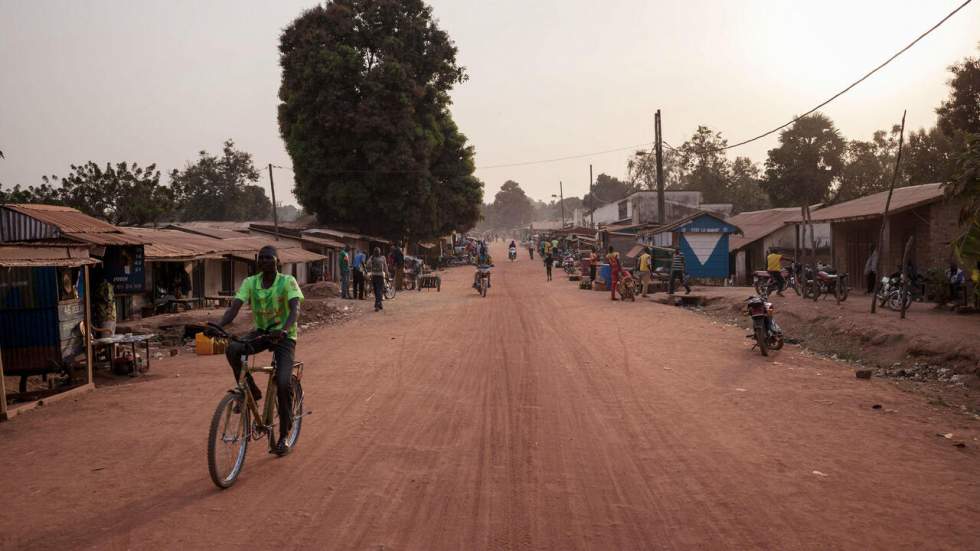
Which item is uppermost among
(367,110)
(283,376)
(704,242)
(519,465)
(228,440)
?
(367,110)

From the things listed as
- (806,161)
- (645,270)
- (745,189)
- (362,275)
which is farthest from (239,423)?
(745,189)

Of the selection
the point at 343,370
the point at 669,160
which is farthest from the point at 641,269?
the point at 669,160

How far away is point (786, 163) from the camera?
51562 mm

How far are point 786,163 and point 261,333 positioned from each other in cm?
5163

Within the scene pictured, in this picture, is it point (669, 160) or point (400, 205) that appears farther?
point (669, 160)

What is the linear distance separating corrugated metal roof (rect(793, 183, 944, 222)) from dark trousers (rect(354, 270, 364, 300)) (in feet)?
50.0

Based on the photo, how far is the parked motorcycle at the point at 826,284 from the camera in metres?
19.1

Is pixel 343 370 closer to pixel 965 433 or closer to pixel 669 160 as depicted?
pixel 965 433

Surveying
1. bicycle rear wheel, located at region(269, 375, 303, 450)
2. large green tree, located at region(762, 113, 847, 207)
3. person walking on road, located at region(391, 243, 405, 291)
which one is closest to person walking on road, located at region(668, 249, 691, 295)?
person walking on road, located at region(391, 243, 405, 291)

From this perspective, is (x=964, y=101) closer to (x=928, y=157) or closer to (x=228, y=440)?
(x=928, y=157)

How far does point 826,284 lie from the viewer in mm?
21375

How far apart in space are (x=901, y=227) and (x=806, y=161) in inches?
1255

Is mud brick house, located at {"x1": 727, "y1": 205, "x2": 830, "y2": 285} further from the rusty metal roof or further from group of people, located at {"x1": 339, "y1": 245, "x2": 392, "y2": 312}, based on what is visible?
the rusty metal roof

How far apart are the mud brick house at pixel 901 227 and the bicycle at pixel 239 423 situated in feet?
53.3
